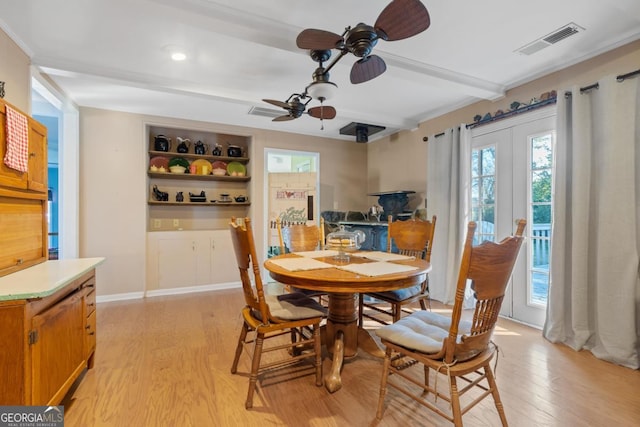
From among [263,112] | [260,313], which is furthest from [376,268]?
[263,112]

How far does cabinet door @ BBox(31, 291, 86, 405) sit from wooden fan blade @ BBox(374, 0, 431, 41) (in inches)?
85.8

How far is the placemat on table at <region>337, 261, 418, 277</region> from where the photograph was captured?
179 centimetres

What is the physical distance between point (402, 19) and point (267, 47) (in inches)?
51.0

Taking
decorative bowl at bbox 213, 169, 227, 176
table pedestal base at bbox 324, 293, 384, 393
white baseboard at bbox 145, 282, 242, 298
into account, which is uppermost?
decorative bowl at bbox 213, 169, 227, 176

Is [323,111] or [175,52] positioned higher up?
[175,52]

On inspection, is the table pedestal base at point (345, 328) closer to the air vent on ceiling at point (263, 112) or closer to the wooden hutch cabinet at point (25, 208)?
the wooden hutch cabinet at point (25, 208)

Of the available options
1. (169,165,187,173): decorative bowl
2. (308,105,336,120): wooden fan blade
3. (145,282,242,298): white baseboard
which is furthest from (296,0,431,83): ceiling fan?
(145,282,242,298): white baseboard

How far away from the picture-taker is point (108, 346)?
100 inches

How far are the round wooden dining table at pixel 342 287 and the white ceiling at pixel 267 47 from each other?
1703 millimetres

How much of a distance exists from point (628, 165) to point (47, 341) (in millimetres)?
3760

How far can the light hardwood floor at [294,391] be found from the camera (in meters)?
1.64

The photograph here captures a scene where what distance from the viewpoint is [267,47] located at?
247 centimetres

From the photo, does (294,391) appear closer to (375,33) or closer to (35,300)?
(35,300)

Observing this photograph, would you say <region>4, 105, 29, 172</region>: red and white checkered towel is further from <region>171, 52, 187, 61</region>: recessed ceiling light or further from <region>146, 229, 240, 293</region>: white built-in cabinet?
<region>146, 229, 240, 293</region>: white built-in cabinet
